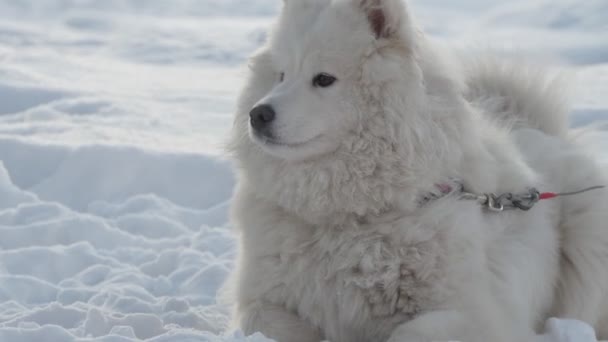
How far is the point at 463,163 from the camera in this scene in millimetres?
3383

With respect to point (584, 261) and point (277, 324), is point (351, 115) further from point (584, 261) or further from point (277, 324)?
point (584, 261)

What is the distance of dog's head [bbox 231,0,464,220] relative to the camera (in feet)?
10.6

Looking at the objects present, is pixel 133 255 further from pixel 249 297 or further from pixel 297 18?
pixel 297 18

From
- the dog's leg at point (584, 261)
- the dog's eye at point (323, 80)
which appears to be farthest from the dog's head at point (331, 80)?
the dog's leg at point (584, 261)

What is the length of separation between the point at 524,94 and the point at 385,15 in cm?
143

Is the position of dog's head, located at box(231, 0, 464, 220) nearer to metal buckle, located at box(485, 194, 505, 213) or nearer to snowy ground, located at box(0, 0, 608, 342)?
metal buckle, located at box(485, 194, 505, 213)

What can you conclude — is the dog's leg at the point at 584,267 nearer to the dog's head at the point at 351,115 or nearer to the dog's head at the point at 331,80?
→ the dog's head at the point at 351,115

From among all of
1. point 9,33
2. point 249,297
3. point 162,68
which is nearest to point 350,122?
point 249,297

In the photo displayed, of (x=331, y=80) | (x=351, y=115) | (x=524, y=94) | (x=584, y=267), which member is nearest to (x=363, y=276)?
(x=351, y=115)

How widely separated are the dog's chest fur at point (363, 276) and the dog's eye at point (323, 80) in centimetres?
56

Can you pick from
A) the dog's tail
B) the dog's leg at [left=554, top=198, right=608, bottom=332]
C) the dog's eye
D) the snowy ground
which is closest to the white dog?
the dog's eye

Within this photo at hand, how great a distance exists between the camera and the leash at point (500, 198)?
3305mm

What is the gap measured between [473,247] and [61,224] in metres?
2.67

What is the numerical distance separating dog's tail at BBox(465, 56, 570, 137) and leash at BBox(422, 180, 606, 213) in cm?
87
